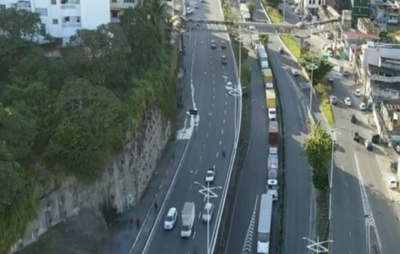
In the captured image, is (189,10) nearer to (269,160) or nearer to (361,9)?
(361,9)

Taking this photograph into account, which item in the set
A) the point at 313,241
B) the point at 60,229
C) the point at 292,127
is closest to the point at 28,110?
the point at 60,229

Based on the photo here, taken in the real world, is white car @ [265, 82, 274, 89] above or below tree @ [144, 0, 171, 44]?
below

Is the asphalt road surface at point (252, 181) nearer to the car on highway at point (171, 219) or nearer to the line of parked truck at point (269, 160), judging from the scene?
the line of parked truck at point (269, 160)

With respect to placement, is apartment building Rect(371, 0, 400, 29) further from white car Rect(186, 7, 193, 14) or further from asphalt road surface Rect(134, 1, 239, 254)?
white car Rect(186, 7, 193, 14)

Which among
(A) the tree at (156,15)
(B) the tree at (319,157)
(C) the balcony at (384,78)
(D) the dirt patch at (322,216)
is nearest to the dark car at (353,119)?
(C) the balcony at (384,78)

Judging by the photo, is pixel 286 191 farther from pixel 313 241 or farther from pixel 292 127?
pixel 292 127

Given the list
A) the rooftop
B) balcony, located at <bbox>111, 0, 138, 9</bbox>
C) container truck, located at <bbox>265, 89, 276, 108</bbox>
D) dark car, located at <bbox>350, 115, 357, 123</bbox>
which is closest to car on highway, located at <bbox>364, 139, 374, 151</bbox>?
Answer: dark car, located at <bbox>350, 115, 357, 123</bbox>
